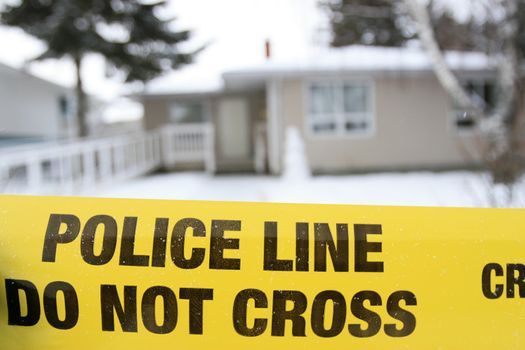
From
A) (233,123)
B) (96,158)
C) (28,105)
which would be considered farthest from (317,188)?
(28,105)

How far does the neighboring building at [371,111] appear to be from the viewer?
42.3 feet

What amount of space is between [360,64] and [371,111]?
138 cm

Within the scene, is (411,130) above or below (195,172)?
above

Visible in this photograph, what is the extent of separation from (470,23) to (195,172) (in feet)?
29.7

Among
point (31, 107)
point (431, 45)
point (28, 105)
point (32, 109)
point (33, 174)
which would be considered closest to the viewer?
point (33, 174)

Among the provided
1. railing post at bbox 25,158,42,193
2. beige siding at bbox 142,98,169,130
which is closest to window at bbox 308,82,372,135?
beige siding at bbox 142,98,169,130

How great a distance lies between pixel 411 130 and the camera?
1345 centimetres

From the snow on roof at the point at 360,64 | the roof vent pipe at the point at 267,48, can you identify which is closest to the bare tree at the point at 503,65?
the snow on roof at the point at 360,64

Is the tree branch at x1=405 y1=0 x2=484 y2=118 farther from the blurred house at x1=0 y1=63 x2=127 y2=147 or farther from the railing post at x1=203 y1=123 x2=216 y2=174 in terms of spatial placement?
the blurred house at x1=0 y1=63 x2=127 y2=147

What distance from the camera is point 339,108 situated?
13.1 metres

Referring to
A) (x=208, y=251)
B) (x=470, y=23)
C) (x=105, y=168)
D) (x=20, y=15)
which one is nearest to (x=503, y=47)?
(x=470, y=23)

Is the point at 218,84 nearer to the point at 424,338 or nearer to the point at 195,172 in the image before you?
the point at 195,172

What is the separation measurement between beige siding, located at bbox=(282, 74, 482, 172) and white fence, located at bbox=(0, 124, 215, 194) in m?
3.57

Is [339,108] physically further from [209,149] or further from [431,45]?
[209,149]
